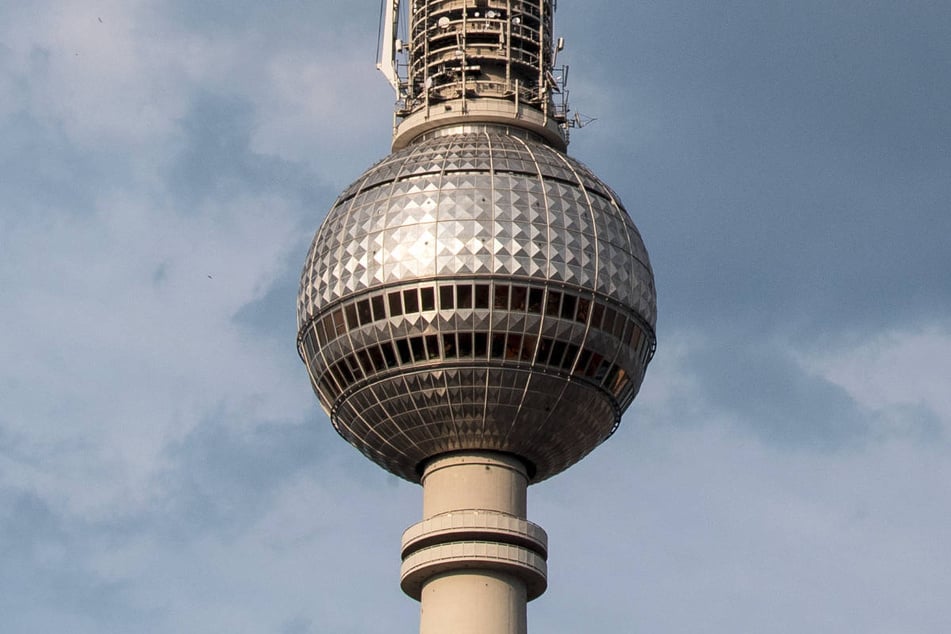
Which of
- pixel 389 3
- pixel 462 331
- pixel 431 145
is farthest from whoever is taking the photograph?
pixel 389 3

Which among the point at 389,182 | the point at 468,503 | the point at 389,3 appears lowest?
the point at 468,503

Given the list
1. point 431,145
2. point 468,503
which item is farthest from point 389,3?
point 468,503

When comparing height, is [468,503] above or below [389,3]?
below

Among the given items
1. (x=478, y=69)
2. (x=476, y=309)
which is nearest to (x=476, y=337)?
(x=476, y=309)

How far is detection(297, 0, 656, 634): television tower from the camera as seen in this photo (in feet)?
322

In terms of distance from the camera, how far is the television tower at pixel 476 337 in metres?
98.0

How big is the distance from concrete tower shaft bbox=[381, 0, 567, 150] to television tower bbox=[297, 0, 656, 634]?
2314 mm

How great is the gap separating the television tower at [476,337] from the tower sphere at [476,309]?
0.08 m

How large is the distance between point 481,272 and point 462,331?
2844 mm

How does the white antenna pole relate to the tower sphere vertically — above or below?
above

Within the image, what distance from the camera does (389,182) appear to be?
102500 mm

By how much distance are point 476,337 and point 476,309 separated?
1287 mm

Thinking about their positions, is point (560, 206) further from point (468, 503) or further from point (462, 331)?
point (468, 503)

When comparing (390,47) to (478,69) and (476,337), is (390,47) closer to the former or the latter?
(478,69)
